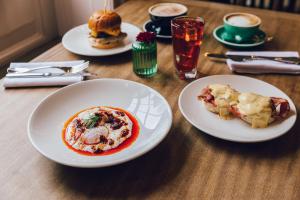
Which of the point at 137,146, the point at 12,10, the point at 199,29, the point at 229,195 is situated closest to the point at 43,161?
the point at 137,146

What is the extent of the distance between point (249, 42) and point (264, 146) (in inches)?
18.5

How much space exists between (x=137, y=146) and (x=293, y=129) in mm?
330

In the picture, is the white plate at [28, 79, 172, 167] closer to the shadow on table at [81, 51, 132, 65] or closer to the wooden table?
the wooden table

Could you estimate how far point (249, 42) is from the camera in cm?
109

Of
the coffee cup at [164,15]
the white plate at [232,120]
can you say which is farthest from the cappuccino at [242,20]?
the white plate at [232,120]

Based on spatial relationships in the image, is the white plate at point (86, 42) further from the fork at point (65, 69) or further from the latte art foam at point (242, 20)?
the latte art foam at point (242, 20)

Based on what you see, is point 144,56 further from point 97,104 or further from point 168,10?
point 168,10

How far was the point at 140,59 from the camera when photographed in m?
0.93

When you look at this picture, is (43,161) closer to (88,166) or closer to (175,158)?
(88,166)

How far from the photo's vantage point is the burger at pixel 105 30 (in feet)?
3.42

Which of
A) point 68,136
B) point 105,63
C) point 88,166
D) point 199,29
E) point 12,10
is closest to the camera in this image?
point 88,166

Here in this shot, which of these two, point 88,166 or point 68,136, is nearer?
point 88,166

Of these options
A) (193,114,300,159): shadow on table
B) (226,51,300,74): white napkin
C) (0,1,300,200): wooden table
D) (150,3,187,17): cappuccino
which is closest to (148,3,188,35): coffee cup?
(150,3,187,17): cappuccino

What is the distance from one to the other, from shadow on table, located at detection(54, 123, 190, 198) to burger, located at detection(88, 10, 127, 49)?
0.46 metres
